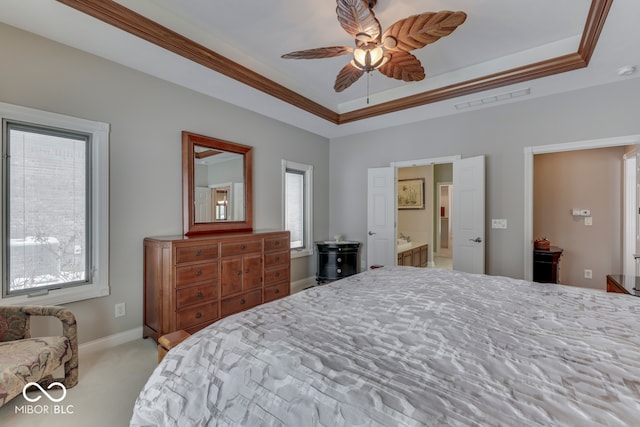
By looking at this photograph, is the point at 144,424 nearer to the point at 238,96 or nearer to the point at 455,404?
the point at 455,404

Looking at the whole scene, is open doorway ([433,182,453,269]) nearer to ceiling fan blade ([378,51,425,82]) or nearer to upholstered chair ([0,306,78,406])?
ceiling fan blade ([378,51,425,82])

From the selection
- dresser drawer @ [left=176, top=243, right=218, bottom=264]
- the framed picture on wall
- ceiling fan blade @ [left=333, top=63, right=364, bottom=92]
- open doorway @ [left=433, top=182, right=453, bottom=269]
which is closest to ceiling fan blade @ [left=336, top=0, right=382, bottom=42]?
ceiling fan blade @ [left=333, top=63, right=364, bottom=92]

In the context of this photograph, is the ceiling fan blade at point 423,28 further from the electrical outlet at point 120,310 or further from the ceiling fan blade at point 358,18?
the electrical outlet at point 120,310

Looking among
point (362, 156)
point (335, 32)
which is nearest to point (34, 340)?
point (335, 32)

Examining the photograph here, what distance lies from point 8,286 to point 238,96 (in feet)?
9.18

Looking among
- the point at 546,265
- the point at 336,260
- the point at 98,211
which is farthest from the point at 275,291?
the point at 546,265

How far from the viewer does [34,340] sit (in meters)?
1.88

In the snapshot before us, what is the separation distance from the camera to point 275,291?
363cm

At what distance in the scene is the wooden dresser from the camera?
2613mm

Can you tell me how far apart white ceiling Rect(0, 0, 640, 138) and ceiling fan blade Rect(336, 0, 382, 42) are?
0.46m

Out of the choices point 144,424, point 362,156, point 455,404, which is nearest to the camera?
point 455,404

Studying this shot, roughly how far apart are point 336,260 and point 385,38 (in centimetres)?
328

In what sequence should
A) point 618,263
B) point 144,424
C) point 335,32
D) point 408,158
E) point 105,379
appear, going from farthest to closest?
point 408,158 < point 618,263 < point 335,32 < point 105,379 < point 144,424

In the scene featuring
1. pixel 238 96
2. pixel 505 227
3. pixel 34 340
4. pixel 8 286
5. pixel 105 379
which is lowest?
pixel 105 379
